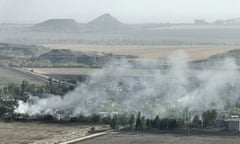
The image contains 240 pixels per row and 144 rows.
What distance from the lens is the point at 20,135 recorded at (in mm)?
24891

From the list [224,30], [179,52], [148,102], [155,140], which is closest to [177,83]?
[148,102]

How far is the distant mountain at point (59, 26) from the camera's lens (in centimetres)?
9512

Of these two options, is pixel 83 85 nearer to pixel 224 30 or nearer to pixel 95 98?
pixel 95 98

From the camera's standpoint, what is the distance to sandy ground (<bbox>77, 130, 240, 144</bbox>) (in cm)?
2341

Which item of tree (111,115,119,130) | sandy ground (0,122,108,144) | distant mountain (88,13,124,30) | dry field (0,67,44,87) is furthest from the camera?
distant mountain (88,13,124,30)

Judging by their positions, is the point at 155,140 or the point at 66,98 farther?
the point at 66,98

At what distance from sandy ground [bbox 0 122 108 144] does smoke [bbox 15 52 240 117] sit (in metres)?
2.21

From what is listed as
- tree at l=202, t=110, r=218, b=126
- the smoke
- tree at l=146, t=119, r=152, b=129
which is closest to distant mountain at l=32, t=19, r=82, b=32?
the smoke

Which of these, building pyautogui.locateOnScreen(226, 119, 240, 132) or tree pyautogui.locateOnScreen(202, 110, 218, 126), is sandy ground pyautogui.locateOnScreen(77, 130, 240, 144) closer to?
building pyautogui.locateOnScreen(226, 119, 240, 132)

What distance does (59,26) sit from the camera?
96938 mm

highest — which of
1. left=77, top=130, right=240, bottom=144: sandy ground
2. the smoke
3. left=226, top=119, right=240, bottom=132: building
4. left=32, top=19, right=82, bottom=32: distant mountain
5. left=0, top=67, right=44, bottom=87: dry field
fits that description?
left=32, top=19, right=82, bottom=32: distant mountain

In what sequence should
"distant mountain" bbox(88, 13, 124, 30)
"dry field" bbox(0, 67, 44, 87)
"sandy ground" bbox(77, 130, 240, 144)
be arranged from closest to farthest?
"sandy ground" bbox(77, 130, 240, 144) → "dry field" bbox(0, 67, 44, 87) → "distant mountain" bbox(88, 13, 124, 30)

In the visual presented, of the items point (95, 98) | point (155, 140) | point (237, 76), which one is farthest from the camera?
point (237, 76)

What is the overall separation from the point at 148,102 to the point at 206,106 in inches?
101
